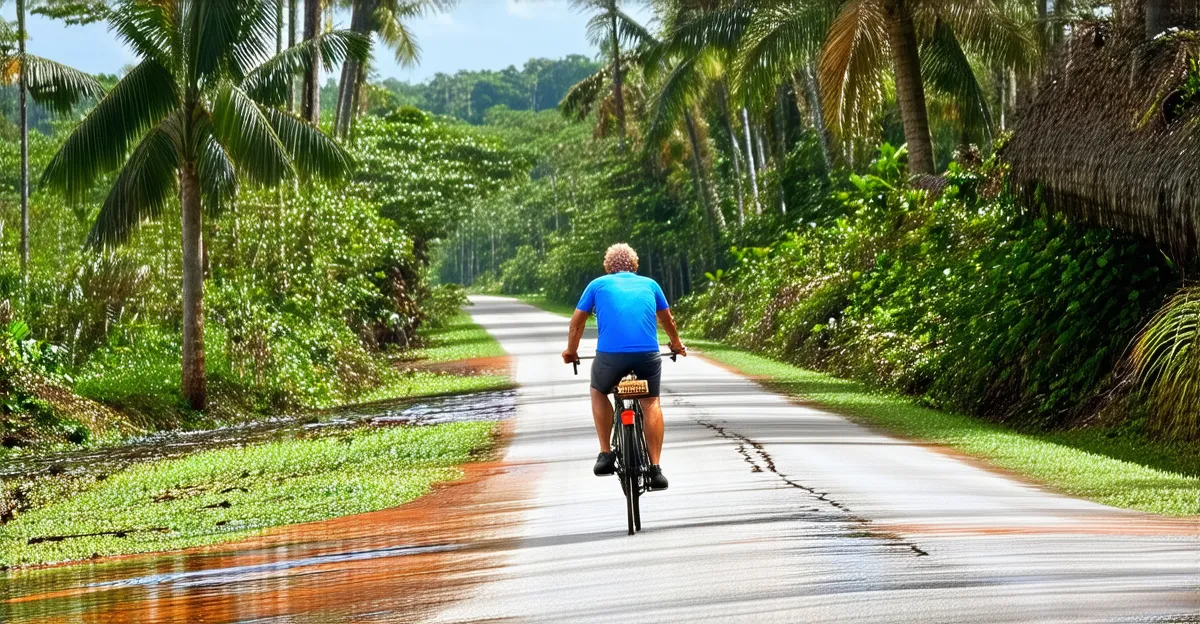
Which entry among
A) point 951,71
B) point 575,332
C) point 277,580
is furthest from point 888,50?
point 277,580

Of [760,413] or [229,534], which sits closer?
[229,534]

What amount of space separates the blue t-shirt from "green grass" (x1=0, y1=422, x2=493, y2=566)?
3268mm

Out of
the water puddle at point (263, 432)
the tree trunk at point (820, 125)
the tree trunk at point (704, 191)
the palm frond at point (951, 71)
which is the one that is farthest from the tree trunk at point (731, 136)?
the water puddle at point (263, 432)

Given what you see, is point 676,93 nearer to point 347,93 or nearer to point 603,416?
point 347,93

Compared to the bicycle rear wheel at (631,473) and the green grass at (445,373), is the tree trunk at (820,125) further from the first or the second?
the bicycle rear wheel at (631,473)

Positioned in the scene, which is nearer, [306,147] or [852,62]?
[306,147]

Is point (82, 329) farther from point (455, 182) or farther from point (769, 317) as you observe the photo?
point (455, 182)

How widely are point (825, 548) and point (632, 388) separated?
192 centimetres

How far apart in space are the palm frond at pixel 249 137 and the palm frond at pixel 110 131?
0.85 m

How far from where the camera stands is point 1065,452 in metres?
14.9

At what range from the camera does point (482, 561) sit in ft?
29.8

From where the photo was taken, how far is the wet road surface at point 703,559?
23.6 feet

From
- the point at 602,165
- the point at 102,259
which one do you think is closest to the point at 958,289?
the point at 102,259

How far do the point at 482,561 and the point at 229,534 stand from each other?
3503 millimetres
